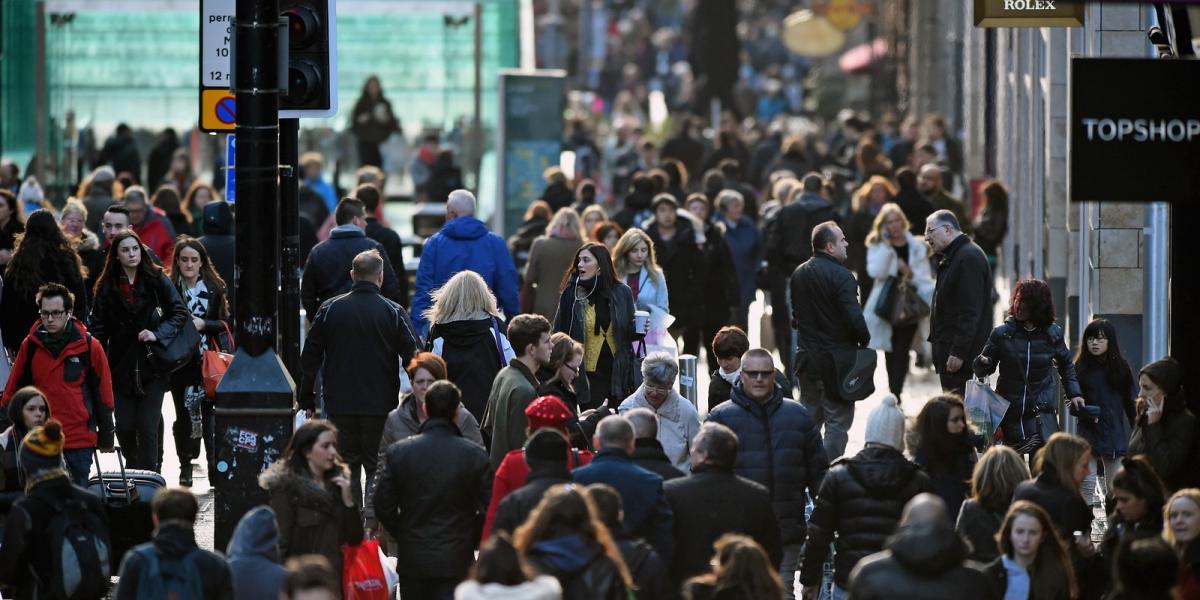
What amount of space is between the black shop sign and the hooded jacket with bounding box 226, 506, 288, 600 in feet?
10.9

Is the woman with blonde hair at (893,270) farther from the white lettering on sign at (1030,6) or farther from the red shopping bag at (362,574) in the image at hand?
the red shopping bag at (362,574)

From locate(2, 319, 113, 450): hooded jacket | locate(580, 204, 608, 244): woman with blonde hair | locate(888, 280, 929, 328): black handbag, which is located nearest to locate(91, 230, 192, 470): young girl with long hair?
locate(2, 319, 113, 450): hooded jacket

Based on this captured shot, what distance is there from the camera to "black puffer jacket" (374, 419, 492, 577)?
9.80m

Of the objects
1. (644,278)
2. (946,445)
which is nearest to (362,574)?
(946,445)

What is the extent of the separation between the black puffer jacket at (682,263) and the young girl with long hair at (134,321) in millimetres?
4740

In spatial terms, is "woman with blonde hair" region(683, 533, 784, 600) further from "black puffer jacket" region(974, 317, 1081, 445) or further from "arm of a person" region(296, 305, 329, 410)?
"black puffer jacket" region(974, 317, 1081, 445)

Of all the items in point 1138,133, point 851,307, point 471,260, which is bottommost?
point 851,307

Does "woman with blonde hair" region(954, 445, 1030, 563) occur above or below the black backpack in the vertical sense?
above

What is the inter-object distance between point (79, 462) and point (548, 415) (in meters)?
3.32

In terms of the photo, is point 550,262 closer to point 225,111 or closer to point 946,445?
point 225,111

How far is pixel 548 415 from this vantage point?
32.5 ft

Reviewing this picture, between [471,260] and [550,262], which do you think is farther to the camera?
[550,262]

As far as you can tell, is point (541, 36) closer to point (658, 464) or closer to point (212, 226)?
point (212, 226)

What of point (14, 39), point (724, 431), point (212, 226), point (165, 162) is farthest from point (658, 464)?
point (14, 39)
